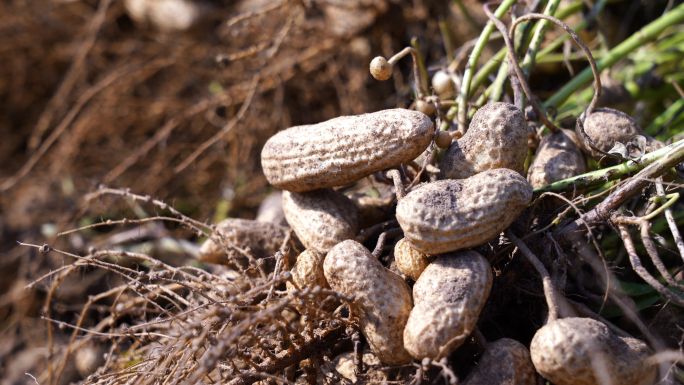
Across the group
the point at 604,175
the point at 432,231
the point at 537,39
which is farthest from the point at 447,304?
the point at 537,39

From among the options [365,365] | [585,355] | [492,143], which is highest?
[492,143]

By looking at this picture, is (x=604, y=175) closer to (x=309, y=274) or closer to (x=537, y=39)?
(x=537, y=39)

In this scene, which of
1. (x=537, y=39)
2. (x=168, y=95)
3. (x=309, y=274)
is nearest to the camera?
(x=309, y=274)

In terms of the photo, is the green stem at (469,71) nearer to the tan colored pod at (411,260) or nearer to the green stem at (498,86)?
the green stem at (498,86)

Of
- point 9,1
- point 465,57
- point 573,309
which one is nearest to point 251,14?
point 465,57

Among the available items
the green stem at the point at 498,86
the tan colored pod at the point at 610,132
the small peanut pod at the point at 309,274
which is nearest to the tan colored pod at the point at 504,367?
the small peanut pod at the point at 309,274

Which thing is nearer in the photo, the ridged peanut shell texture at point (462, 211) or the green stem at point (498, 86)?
the ridged peanut shell texture at point (462, 211)

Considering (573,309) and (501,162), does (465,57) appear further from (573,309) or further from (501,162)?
(573,309)

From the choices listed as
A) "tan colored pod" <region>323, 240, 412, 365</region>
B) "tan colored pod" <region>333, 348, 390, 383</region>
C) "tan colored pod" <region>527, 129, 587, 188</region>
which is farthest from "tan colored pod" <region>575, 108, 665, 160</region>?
"tan colored pod" <region>333, 348, 390, 383</region>

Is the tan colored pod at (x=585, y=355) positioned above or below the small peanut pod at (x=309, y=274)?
below
